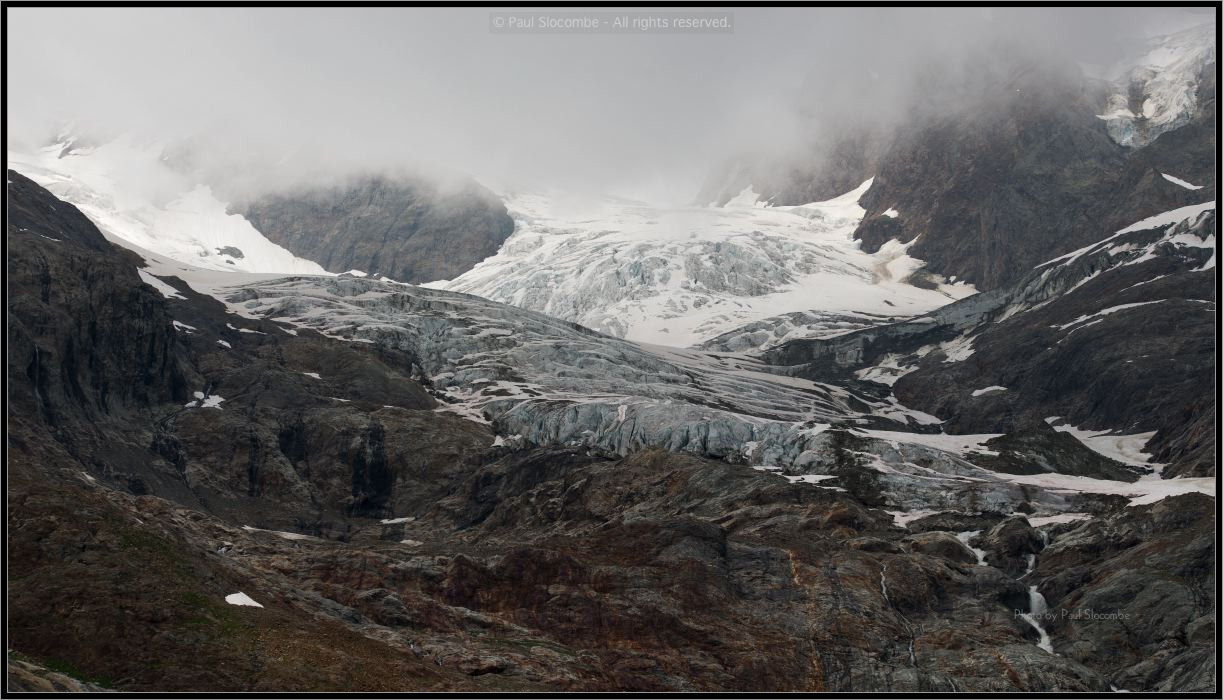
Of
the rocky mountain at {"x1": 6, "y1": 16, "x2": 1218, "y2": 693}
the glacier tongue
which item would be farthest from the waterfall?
the glacier tongue

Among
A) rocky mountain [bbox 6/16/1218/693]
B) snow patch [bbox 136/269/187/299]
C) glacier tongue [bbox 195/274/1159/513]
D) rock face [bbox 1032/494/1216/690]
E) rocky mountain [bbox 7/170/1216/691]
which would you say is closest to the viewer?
rocky mountain [bbox 7/170/1216/691]

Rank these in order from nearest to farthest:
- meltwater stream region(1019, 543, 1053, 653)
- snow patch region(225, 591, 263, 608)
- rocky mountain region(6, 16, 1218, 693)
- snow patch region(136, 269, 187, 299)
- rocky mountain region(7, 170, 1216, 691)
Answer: rocky mountain region(7, 170, 1216, 691), rocky mountain region(6, 16, 1218, 693), snow patch region(225, 591, 263, 608), meltwater stream region(1019, 543, 1053, 653), snow patch region(136, 269, 187, 299)

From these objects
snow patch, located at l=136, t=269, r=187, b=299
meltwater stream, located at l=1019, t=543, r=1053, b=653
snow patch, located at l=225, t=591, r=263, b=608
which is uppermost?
snow patch, located at l=136, t=269, r=187, b=299

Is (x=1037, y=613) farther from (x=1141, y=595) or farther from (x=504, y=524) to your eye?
(x=504, y=524)

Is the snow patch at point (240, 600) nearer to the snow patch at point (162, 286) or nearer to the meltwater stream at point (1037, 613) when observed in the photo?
the meltwater stream at point (1037, 613)

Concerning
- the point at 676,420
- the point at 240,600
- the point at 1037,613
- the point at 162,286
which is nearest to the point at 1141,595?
the point at 1037,613

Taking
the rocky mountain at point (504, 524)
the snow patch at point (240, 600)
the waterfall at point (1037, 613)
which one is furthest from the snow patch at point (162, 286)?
the waterfall at point (1037, 613)

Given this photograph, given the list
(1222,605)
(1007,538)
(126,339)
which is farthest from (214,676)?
(126,339)

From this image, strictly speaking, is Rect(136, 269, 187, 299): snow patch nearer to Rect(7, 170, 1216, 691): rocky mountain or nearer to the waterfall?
Rect(7, 170, 1216, 691): rocky mountain
